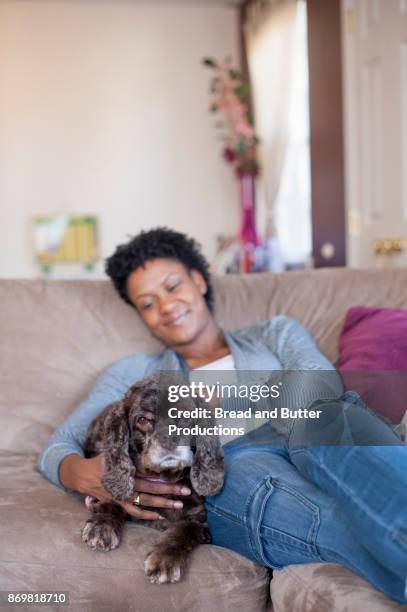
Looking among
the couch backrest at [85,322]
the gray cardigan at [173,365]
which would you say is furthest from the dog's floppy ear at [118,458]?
the couch backrest at [85,322]

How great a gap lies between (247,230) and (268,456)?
3.77 metres

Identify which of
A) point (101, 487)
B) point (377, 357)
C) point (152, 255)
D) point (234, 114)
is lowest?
point (101, 487)

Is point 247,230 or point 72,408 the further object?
point 247,230

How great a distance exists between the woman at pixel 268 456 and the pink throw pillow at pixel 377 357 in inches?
3.8

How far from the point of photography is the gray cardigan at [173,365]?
195cm

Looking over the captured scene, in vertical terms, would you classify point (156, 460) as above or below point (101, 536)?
above

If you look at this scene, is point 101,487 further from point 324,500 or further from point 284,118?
point 284,118

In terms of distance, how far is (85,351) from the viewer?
2.33 meters

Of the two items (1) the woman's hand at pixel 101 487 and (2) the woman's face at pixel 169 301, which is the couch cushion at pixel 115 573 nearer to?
→ (1) the woman's hand at pixel 101 487

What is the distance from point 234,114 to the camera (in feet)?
18.8

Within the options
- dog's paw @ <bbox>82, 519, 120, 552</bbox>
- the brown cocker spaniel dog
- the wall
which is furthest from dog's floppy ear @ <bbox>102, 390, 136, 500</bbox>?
the wall

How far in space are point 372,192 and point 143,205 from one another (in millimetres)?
2715

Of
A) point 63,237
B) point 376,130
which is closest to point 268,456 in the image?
point 376,130

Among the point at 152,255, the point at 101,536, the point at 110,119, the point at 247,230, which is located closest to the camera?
the point at 101,536
